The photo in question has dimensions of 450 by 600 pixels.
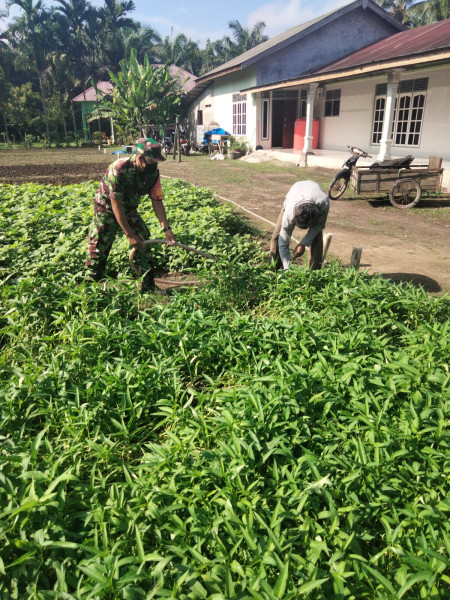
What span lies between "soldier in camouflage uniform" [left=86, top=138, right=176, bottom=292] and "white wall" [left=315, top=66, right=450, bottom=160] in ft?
34.8

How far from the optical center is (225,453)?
2.11 meters

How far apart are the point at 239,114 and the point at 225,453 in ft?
76.5

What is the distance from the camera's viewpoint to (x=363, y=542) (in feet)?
6.48

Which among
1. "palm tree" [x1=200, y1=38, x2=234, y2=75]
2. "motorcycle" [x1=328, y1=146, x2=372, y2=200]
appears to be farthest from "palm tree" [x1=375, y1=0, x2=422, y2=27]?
"motorcycle" [x1=328, y1=146, x2=372, y2=200]

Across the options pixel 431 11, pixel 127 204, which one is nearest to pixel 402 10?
pixel 431 11

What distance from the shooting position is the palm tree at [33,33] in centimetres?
3412

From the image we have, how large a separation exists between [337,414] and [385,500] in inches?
22.6

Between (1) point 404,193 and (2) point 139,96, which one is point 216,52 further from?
(1) point 404,193

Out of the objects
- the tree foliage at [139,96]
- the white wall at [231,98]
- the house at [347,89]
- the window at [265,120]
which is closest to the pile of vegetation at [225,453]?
the house at [347,89]

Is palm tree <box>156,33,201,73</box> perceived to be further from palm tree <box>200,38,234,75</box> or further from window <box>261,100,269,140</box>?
window <box>261,100,269,140</box>

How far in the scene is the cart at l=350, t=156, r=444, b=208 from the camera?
9266 millimetres

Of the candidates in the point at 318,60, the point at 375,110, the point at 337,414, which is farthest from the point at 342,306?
the point at 318,60

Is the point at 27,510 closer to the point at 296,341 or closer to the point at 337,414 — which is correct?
the point at 337,414

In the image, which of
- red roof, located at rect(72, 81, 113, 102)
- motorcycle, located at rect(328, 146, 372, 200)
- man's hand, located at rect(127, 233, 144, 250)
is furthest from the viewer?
red roof, located at rect(72, 81, 113, 102)
